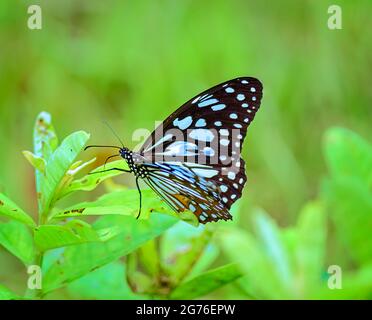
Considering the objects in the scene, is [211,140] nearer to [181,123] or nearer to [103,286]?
[181,123]

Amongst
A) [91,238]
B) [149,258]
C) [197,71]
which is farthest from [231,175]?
[197,71]

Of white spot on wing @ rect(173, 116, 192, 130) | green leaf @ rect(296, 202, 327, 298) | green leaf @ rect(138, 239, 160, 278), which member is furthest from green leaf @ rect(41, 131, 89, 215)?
green leaf @ rect(296, 202, 327, 298)

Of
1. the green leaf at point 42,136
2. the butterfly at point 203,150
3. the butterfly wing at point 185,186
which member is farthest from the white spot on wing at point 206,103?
the green leaf at point 42,136

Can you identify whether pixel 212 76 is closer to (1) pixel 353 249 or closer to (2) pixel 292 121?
(2) pixel 292 121

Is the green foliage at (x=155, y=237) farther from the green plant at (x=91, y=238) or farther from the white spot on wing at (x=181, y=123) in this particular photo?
the white spot on wing at (x=181, y=123)

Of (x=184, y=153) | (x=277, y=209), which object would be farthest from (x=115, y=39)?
(x=184, y=153)

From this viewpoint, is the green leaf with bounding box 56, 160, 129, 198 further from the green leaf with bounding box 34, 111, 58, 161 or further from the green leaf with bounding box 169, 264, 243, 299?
the green leaf with bounding box 169, 264, 243, 299
